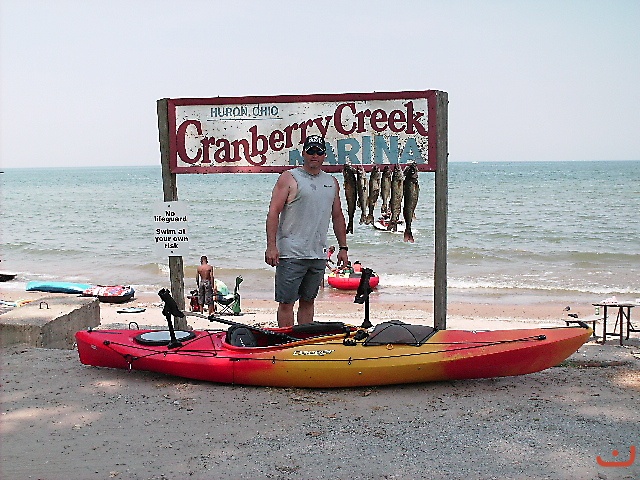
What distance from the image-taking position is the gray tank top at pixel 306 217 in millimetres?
6504

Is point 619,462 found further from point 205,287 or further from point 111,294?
point 111,294

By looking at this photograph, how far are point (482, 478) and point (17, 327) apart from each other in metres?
5.24

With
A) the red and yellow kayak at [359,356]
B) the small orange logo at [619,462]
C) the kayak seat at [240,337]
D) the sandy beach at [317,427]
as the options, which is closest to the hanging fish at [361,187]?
the red and yellow kayak at [359,356]

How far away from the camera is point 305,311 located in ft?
22.7

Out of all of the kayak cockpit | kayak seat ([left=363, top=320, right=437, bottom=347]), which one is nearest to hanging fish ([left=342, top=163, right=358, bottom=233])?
the kayak cockpit

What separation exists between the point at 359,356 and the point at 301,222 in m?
1.41

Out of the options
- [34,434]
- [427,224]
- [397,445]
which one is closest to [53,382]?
[34,434]

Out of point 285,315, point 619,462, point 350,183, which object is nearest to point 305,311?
point 285,315

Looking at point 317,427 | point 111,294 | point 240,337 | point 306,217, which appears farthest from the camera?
point 111,294

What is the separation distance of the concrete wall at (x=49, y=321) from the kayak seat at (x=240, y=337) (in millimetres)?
2364

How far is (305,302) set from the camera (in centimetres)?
691

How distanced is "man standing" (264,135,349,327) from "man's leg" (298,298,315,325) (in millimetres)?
122

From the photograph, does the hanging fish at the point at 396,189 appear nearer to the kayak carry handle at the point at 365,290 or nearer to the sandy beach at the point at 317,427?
the kayak carry handle at the point at 365,290

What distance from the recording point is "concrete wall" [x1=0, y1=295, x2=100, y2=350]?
7461mm
